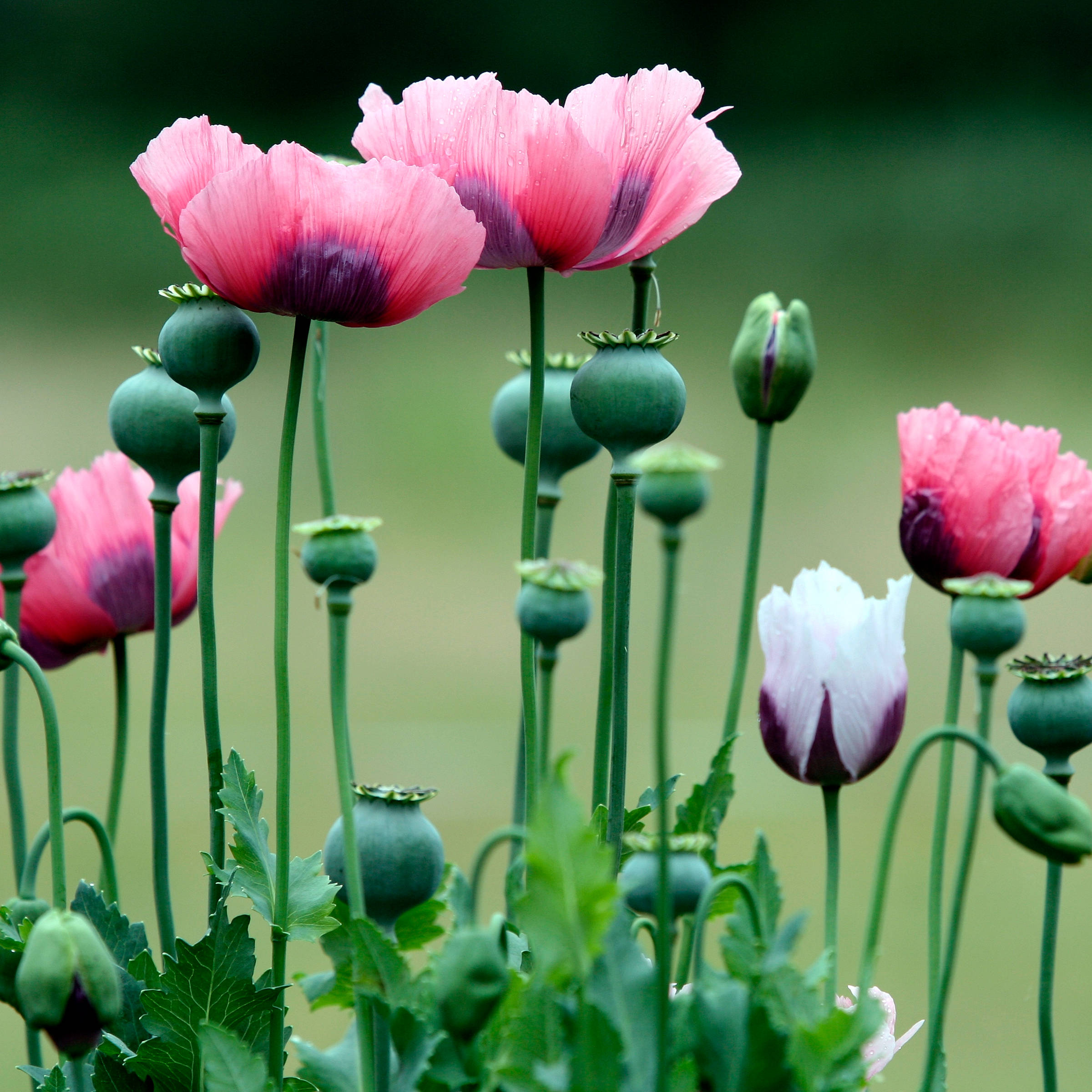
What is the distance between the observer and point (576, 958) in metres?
0.12

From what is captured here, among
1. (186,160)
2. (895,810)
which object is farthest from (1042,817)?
(186,160)

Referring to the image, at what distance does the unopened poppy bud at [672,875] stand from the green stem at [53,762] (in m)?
0.06

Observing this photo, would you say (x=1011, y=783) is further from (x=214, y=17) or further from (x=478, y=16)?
(x=214, y=17)

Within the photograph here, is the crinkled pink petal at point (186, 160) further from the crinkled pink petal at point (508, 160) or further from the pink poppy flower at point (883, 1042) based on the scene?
the pink poppy flower at point (883, 1042)

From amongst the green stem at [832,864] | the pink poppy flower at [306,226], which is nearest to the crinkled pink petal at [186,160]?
the pink poppy flower at [306,226]

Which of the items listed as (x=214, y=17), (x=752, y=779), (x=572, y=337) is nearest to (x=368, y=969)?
(x=752, y=779)

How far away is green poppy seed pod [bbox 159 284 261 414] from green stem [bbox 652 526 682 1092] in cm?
7

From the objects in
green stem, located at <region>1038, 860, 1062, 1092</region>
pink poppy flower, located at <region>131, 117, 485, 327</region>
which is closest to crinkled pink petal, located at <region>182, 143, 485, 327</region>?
pink poppy flower, located at <region>131, 117, 485, 327</region>

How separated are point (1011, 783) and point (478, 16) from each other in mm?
2674

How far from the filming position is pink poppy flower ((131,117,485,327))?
155mm

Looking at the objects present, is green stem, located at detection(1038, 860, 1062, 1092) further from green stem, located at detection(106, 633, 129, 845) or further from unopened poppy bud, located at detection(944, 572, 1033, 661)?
green stem, located at detection(106, 633, 129, 845)

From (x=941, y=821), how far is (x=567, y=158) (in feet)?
0.31

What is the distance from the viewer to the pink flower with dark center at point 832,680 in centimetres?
18

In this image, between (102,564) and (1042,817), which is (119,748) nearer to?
(102,564)
